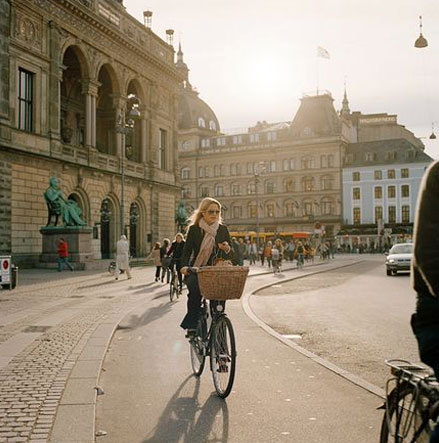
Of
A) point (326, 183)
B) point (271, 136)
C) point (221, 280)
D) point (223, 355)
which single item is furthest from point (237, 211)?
point (221, 280)

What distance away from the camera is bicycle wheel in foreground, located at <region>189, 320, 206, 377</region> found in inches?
273

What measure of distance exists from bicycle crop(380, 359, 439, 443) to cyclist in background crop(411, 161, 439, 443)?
184 millimetres

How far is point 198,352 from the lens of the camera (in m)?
7.02

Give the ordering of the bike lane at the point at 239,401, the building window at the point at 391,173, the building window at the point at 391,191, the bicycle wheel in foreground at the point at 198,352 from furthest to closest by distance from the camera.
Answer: the building window at the point at 391,173, the building window at the point at 391,191, the bicycle wheel in foreground at the point at 198,352, the bike lane at the point at 239,401

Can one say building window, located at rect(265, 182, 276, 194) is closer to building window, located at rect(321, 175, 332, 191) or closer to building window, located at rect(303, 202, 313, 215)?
building window, located at rect(303, 202, 313, 215)

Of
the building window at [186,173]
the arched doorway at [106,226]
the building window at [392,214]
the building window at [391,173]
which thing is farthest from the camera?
the building window at [186,173]

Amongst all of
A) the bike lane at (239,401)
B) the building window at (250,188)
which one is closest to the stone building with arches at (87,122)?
the bike lane at (239,401)

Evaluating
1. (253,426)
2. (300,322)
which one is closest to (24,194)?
(300,322)

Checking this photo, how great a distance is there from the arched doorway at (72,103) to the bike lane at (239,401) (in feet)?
123

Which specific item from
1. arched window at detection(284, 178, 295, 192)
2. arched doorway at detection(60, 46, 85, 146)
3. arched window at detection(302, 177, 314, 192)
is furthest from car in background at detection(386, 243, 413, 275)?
arched window at detection(284, 178, 295, 192)

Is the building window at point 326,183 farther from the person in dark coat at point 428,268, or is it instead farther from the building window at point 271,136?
the person in dark coat at point 428,268

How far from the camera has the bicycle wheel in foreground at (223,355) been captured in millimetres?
6020

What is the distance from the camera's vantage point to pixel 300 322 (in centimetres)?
1230

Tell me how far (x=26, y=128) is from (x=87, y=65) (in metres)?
8.29
